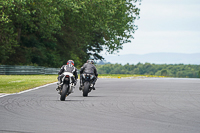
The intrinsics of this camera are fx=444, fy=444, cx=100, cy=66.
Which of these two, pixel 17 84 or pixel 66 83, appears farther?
pixel 17 84

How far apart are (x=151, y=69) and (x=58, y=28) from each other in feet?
438

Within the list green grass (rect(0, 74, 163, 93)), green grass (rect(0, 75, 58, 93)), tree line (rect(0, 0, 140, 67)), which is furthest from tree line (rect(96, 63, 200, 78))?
green grass (rect(0, 75, 58, 93))

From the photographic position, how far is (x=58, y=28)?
1891 inches

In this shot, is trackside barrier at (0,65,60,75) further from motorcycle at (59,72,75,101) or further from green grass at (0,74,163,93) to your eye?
motorcycle at (59,72,75,101)

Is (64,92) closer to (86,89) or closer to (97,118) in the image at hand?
(86,89)

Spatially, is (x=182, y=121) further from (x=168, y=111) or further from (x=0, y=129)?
(x=0, y=129)

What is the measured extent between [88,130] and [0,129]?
1.67 metres

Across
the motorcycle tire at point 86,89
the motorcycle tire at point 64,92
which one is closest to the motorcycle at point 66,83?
the motorcycle tire at point 64,92

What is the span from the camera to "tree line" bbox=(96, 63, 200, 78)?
16900cm

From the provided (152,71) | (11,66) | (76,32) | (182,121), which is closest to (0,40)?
(11,66)

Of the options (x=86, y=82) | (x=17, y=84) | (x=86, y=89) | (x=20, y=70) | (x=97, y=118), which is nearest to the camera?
(x=97, y=118)

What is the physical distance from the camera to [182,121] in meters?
9.88

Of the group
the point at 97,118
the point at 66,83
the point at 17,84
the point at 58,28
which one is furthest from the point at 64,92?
the point at 58,28

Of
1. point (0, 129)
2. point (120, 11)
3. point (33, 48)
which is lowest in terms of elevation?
point (0, 129)
